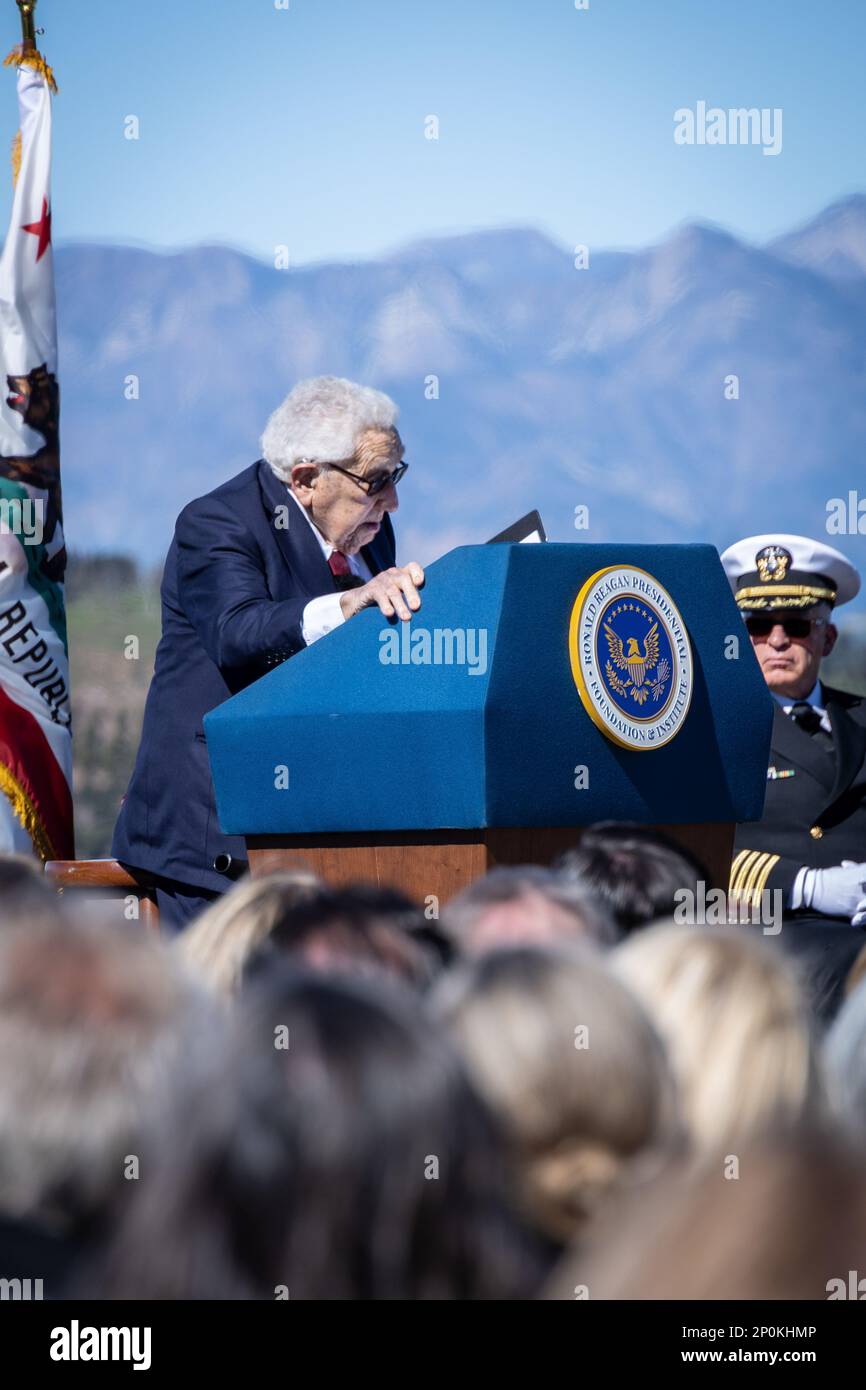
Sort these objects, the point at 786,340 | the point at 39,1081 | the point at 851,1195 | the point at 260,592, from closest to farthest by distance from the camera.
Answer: the point at 851,1195
the point at 39,1081
the point at 260,592
the point at 786,340

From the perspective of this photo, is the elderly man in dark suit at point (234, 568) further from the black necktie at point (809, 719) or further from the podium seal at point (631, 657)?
the black necktie at point (809, 719)

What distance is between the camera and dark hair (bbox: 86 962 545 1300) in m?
1.10

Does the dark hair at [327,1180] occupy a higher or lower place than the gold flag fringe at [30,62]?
lower

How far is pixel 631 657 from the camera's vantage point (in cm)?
270

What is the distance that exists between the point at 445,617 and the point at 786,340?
2835 cm

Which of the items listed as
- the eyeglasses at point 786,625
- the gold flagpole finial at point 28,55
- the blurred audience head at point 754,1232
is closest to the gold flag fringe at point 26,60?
the gold flagpole finial at point 28,55

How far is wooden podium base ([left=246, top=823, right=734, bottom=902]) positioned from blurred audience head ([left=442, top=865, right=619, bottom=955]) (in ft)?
1.43

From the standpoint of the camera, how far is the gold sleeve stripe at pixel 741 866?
145 inches

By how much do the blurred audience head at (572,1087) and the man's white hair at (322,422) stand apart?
190 cm

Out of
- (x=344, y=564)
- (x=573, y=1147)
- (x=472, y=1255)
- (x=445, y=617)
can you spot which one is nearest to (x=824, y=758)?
(x=344, y=564)

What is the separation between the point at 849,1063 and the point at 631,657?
1.02m

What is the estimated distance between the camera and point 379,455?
10.6 feet

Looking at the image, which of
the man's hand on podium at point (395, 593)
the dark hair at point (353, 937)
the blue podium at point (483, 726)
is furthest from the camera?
the man's hand on podium at point (395, 593)

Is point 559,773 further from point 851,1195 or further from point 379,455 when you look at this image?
point 851,1195
